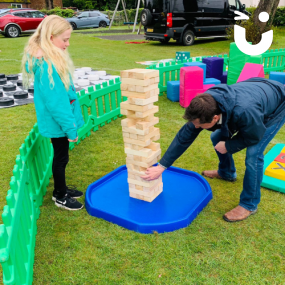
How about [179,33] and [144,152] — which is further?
[179,33]

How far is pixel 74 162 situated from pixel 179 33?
11.7m

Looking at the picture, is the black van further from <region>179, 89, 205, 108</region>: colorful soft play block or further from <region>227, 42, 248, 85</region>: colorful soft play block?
<region>179, 89, 205, 108</region>: colorful soft play block

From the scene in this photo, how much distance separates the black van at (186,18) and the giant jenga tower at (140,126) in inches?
465

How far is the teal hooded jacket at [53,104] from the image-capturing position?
8.18 ft

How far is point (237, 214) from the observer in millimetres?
2840

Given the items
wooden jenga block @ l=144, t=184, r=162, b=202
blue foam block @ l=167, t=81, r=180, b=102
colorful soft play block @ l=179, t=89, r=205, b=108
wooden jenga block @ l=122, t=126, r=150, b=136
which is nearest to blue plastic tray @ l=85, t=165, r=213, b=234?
wooden jenga block @ l=144, t=184, r=162, b=202

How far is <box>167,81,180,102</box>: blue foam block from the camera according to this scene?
6.41 meters

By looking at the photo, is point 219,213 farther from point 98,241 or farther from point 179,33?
point 179,33

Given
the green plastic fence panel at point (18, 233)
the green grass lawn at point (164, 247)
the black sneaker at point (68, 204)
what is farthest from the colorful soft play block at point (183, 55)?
the green plastic fence panel at point (18, 233)

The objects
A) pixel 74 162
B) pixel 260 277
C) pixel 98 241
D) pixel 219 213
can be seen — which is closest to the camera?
pixel 260 277

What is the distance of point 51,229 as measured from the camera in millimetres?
2791

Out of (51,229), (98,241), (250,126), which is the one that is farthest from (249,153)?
(51,229)

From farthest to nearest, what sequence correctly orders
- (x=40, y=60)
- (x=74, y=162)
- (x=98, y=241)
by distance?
(x=74, y=162)
(x=98, y=241)
(x=40, y=60)

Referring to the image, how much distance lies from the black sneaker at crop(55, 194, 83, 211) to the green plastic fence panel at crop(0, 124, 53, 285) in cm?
22
